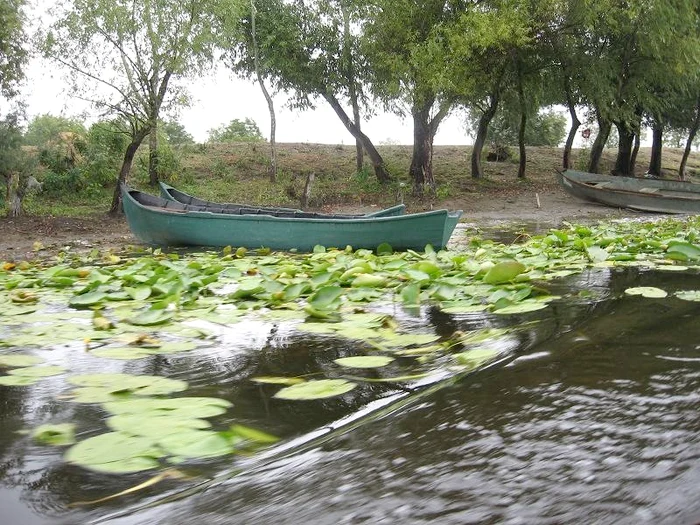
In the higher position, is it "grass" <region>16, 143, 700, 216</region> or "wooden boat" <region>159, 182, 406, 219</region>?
"grass" <region>16, 143, 700, 216</region>

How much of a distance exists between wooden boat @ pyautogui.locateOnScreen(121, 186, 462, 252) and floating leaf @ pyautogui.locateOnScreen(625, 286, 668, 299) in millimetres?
4658

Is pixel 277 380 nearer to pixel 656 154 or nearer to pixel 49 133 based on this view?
pixel 49 133

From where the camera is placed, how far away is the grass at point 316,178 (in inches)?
736

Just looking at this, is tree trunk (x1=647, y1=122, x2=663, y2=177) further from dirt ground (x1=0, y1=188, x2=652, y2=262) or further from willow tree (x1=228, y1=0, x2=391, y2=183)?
willow tree (x1=228, y1=0, x2=391, y2=183)

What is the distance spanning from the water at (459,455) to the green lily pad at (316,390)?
0.16 ft

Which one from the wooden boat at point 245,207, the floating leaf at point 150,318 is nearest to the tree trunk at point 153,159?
the wooden boat at point 245,207

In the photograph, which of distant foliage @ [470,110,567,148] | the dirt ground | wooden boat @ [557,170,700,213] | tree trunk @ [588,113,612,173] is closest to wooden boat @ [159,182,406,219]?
the dirt ground

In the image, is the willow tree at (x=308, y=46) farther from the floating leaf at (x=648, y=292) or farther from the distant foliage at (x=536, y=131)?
the floating leaf at (x=648, y=292)

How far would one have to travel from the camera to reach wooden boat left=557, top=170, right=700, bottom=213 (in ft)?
57.1

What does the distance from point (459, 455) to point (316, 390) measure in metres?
0.70

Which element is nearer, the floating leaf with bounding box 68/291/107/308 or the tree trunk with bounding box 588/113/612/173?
the floating leaf with bounding box 68/291/107/308

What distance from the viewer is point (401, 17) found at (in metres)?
17.6

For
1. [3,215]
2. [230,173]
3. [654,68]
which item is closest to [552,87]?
[654,68]

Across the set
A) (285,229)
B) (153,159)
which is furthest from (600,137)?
(285,229)
